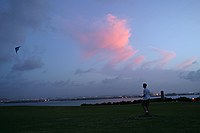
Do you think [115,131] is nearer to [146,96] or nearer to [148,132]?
[148,132]

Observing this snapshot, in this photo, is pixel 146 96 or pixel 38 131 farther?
pixel 146 96

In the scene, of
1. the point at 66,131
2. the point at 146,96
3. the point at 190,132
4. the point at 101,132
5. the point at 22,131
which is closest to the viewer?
the point at 190,132

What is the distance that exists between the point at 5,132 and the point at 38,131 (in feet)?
5.33

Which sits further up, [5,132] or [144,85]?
[144,85]

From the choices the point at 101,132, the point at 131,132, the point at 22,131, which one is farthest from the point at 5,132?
the point at 131,132

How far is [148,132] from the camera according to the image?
11.9 metres

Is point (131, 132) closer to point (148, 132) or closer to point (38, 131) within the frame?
point (148, 132)

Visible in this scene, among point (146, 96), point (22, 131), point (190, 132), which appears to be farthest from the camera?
point (146, 96)

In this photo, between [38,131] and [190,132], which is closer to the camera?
[190,132]

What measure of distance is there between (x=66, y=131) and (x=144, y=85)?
7.81 meters

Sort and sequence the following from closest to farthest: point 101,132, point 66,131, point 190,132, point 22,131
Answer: point 190,132, point 101,132, point 66,131, point 22,131

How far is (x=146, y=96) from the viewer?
1914 cm

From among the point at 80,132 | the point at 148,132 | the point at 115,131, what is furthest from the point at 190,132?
the point at 80,132

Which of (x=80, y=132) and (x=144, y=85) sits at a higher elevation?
(x=144, y=85)
